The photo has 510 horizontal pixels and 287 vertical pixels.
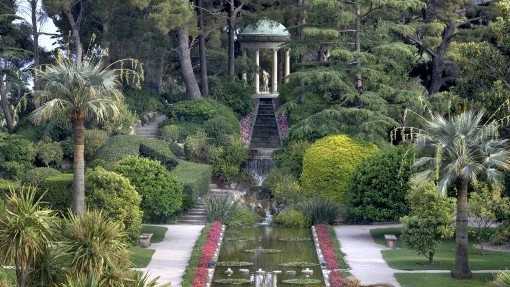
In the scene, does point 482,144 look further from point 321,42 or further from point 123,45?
point 123,45

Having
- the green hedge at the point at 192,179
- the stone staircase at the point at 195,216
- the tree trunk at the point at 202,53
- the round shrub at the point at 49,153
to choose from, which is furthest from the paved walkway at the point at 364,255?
the tree trunk at the point at 202,53

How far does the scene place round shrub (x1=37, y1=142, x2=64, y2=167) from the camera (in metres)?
50.0

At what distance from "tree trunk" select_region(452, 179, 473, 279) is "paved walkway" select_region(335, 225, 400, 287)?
194 centimetres

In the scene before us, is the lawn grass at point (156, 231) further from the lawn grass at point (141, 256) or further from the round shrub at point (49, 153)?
the round shrub at point (49, 153)

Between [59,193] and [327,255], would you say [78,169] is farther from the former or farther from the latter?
[327,255]

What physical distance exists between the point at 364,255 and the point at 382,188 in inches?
191

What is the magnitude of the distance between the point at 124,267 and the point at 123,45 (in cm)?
3596

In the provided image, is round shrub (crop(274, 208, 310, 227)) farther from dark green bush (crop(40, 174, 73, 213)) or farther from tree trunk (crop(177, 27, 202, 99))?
tree trunk (crop(177, 27, 202, 99))

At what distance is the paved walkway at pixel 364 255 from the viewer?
113 ft

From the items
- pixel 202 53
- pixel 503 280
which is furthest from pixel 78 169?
pixel 202 53

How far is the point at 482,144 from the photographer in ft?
106

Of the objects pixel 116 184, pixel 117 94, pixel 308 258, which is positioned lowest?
pixel 308 258

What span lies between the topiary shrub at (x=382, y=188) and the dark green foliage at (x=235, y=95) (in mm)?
20523

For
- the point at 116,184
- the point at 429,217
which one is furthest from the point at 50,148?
the point at 429,217
